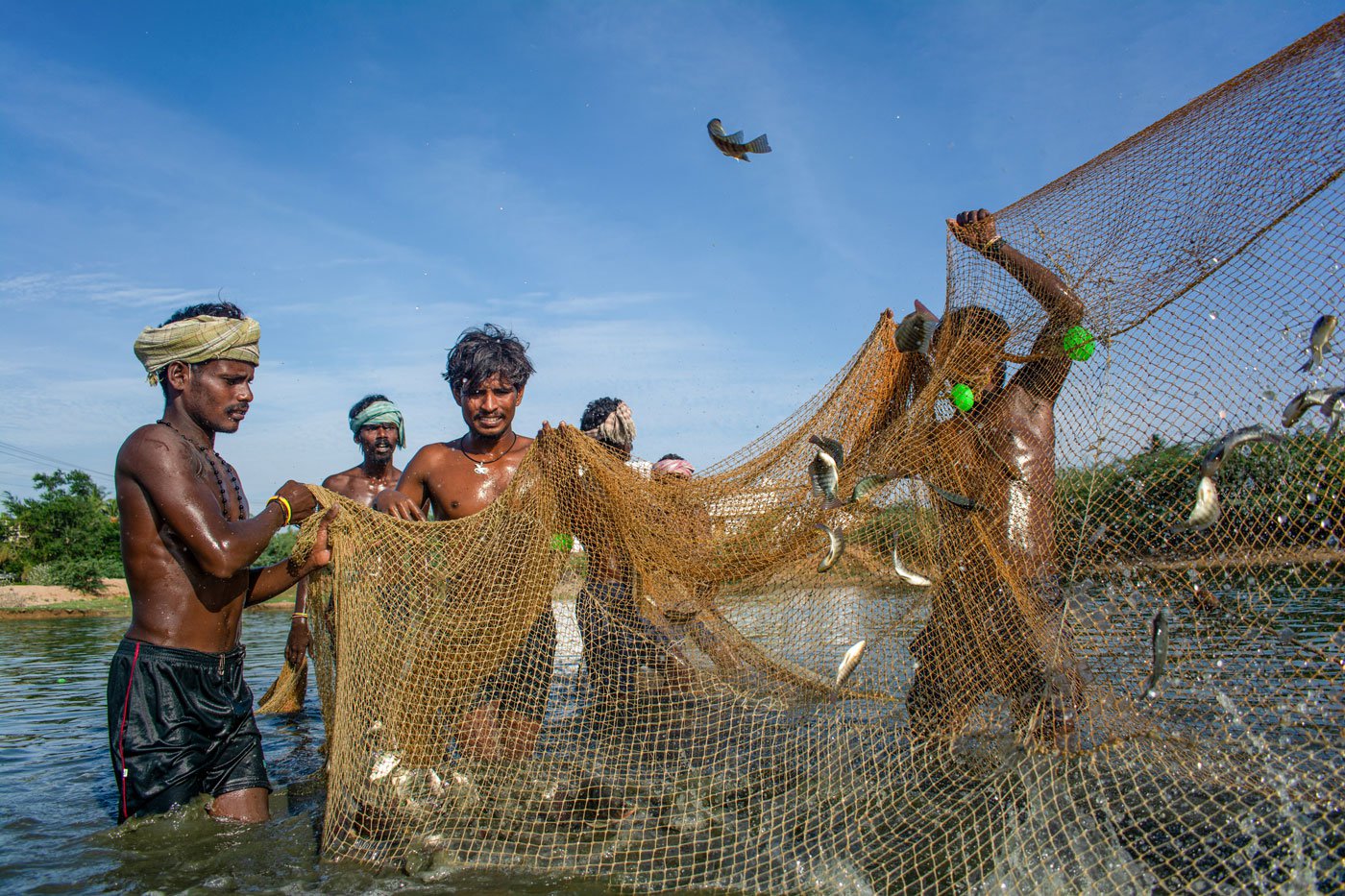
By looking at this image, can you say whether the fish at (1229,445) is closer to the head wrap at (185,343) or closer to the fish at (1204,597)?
the fish at (1204,597)

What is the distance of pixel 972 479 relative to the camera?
3654 mm

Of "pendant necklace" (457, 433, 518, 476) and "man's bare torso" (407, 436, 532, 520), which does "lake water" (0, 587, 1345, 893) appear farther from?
"pendant necklace" (457, 433, 518, 476)

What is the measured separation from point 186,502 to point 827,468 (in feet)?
8.24

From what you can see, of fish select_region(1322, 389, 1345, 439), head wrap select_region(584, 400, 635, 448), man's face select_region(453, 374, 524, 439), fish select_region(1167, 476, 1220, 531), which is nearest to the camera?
fish select_region(1322, 389, 1345, 439)

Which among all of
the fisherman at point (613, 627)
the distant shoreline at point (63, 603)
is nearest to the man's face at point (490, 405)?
the fisherman at point (613, 627)

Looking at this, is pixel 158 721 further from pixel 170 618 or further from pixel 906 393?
pixel 906 393

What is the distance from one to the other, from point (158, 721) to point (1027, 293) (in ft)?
12.9

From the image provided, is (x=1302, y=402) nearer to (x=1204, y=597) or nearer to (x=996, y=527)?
(x=1204, y=597)

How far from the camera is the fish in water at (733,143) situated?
4.34 meters

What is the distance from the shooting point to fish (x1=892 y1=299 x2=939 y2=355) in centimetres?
372

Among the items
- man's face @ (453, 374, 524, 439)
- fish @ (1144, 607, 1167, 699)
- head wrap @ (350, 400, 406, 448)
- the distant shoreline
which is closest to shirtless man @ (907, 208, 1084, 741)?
fish @ (1144, 607, 1167, 699)

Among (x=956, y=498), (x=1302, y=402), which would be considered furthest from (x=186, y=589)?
(x=1302, y=402)

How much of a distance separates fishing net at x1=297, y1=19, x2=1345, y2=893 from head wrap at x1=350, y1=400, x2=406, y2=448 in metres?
2.75

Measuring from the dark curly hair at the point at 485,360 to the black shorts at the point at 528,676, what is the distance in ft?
4.37
